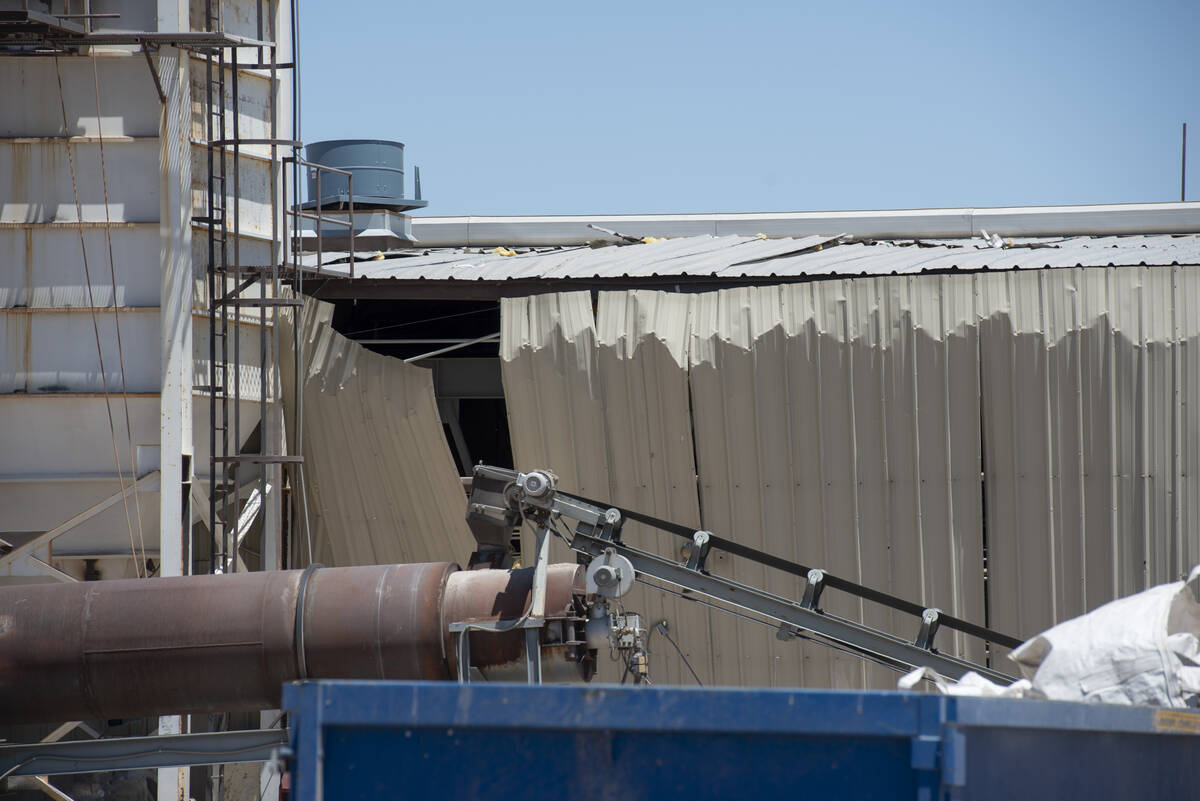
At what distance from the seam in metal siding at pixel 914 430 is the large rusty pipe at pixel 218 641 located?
3.61 m

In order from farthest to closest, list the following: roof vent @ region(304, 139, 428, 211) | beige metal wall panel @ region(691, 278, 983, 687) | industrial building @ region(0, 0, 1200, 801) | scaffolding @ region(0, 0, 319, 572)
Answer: roof vent @ region(304, 139, 428, 211) → scaffolding @ region(0, 0, 319, 572) → beige metal wall panel @ region(691, 278, 983, 687) → industrial building @ region(0, 0, 1200, 801)

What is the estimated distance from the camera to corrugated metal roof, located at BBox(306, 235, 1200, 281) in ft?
36.6

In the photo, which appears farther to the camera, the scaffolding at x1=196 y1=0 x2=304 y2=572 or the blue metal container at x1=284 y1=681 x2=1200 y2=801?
the scaffolding at x1=196 y1=0 x2=304 y2=572

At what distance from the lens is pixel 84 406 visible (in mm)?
10836

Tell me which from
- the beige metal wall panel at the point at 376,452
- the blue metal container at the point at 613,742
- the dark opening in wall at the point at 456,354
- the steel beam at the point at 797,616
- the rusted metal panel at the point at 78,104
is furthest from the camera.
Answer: the dark opening in wall at the point at 456,354

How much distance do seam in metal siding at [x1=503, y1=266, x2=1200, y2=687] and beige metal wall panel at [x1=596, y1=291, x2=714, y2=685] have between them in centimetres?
2

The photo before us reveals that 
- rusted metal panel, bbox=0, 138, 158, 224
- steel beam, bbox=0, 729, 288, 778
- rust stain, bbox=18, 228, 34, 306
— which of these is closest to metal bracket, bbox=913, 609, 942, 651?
steel beam, bbox=0, 729, 288, 778

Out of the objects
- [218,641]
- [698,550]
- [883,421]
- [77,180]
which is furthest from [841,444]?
[77,180]

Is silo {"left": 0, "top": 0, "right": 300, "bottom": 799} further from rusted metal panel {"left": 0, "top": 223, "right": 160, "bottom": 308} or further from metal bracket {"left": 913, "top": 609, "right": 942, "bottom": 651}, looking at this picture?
metal bracket {"left": 913, "top": 609, "right": 942, "bottom": 651}

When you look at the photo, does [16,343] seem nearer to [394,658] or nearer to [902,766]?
[394,658]

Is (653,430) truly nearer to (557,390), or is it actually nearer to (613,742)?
→ (557,390)

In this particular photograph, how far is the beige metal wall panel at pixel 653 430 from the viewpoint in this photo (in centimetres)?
1085

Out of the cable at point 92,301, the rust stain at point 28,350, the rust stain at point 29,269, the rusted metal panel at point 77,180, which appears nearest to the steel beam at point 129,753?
the cable at point 92,301

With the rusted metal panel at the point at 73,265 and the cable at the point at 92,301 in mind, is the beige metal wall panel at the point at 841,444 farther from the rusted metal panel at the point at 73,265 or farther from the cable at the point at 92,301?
the cable at the point at 92,301
